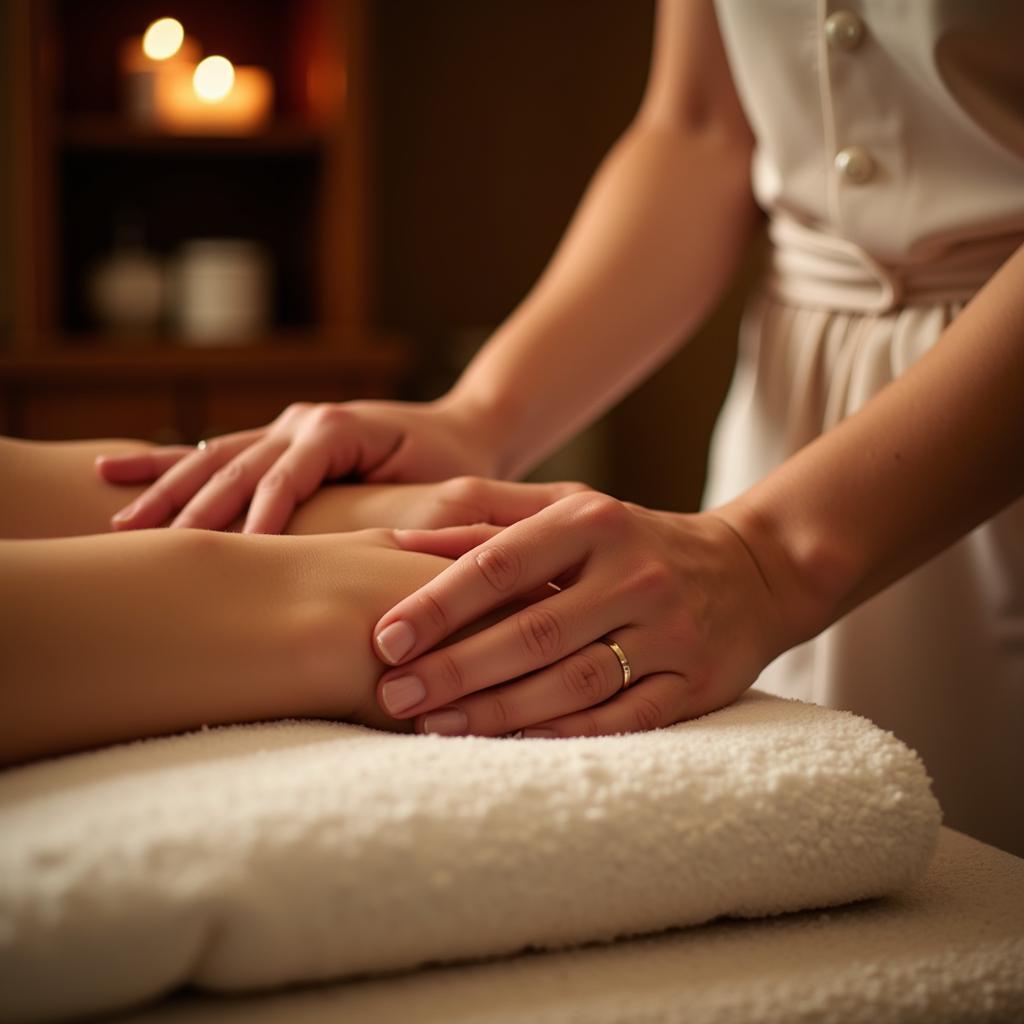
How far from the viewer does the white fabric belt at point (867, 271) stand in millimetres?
932

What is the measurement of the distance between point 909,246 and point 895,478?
329 millimetres

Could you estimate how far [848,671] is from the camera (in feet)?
3.26

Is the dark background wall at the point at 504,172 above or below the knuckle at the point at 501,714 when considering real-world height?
above

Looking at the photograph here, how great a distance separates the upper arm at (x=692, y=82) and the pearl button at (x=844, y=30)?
22 cm

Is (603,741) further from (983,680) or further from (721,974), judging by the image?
(983,680)

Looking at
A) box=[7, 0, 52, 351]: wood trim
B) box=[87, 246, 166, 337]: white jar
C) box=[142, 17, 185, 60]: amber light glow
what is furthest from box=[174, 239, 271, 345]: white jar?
box=[142, 17, 185, 60]: amber light glow

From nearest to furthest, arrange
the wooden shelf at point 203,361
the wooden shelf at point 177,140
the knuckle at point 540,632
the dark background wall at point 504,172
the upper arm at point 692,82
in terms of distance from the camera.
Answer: the knuckle at point 540,632 → the upper arm at point 692,82 → the wooden shelf at point 203,361 → the wooden shelf at point 177,140 → the dark background wall at point 504,172

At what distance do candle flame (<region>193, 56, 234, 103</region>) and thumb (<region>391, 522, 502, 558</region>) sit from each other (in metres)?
2.23

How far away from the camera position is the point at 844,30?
917 millimetres

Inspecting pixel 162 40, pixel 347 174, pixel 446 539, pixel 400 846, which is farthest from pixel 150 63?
pixel 400 846

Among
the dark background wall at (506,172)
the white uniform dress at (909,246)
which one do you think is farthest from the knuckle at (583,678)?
the dark background wall at (506,172)

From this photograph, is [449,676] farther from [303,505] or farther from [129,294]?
[129,294]

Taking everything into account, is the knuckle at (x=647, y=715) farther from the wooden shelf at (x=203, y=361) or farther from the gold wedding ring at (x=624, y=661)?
the wooden shelf at (x=203, y=361)

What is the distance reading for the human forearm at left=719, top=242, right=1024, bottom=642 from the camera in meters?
0.67
